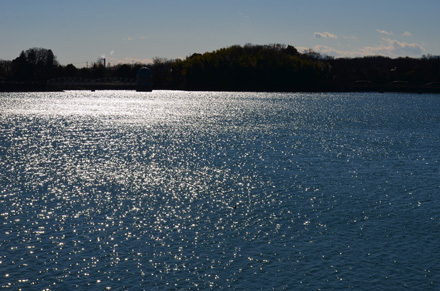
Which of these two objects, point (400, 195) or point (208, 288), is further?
point (400, 195)

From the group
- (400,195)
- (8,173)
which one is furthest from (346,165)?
(8,173)

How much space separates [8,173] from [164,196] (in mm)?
17926

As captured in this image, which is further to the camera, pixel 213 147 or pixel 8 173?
pixel 213 147

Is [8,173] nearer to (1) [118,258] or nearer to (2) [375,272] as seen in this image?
(1) [118,258]

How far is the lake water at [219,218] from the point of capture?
25109mm

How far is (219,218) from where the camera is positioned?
3541 cm

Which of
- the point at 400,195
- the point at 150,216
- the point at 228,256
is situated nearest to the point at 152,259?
the point at 228,256

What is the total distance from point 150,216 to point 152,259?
29.5 ft

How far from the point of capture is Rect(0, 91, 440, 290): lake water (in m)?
25.1

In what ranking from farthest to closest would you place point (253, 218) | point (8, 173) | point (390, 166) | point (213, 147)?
point (213, 147)
point (390, 166)
point (8, 173)
point (253, 218)

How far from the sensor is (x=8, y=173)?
170 feet

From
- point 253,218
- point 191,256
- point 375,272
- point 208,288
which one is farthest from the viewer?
point 253,218

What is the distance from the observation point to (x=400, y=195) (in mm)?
43469

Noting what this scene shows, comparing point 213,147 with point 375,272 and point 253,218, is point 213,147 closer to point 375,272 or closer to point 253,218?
point 253,218
